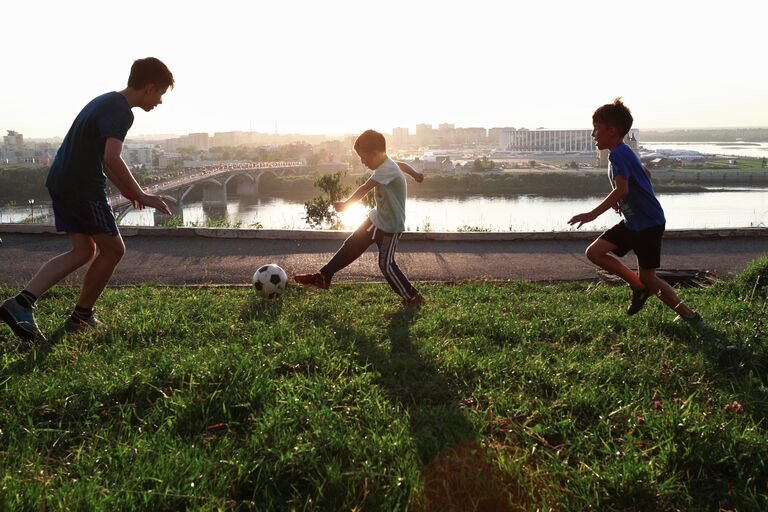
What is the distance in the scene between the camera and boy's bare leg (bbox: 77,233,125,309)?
13.3 ft

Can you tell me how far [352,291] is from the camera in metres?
5.50

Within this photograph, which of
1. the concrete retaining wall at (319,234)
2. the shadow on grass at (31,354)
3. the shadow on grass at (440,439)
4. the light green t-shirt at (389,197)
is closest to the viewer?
the shadow on grass at (440,439)

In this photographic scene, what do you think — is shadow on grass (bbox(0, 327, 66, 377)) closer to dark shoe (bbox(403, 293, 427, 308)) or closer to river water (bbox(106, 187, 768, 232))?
dark shoe (bbox(403, 293, 427, 308))

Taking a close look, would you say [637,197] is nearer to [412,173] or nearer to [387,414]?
[412,173]

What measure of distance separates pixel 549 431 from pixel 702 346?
1587 mm

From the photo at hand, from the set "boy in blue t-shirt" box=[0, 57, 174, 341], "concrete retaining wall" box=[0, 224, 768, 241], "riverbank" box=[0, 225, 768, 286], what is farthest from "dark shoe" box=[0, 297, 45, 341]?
"concrete retaining wall" box=[0, 224, 768, 241]

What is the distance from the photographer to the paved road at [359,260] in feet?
21.6

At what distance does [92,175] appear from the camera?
3.91 meters

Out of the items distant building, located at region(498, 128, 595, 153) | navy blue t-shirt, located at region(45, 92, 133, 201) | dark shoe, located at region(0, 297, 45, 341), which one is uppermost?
distant building, located at region(498, 128, 595, 153)

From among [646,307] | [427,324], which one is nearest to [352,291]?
[427,324]

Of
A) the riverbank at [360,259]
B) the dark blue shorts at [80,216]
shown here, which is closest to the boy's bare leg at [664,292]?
the riverbank at [360,259]

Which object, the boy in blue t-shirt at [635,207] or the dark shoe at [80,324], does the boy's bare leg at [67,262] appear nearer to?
the dark shoe at [80,324]

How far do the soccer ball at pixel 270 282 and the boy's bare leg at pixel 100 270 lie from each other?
1.30 m

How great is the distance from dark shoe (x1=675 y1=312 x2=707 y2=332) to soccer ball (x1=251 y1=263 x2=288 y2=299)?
3.02 meters
